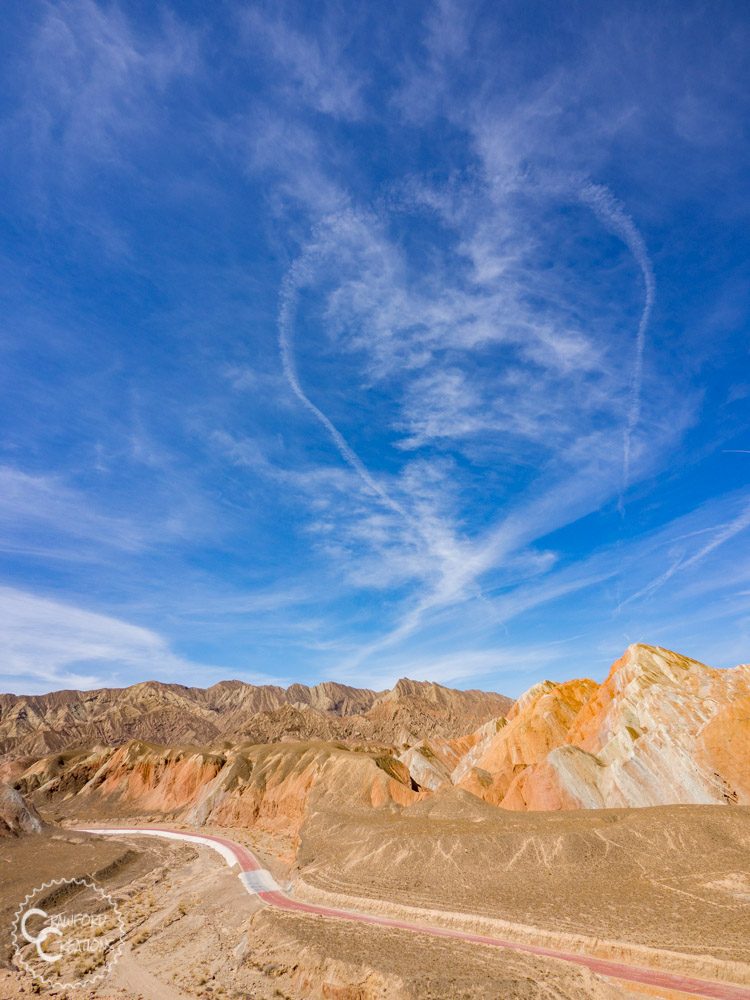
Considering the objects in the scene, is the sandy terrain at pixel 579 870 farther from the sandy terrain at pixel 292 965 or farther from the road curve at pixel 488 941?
the sandy terrain at pixel 292 965

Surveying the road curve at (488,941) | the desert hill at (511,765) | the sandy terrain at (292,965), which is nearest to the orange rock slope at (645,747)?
the desert hill at (511,765)

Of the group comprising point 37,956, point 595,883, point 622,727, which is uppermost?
point 622,727

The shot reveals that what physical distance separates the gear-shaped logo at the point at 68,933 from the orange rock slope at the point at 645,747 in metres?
39.2

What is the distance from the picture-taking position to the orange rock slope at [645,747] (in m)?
46.1

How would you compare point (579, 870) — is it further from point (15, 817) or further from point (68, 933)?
point (15, 817)

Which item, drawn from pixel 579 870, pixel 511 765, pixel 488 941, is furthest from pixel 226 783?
pixel 488 941

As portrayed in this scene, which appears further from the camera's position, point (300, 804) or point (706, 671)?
point (300, 804)

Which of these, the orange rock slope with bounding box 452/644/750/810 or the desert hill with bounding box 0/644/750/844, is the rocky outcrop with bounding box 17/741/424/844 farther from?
the orange rock slope with bounding box 452/644/750/810

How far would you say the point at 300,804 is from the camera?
7619 centimetres

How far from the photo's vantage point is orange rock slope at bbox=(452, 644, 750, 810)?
46.1 meters

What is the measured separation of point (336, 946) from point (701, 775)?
3636 centimetres

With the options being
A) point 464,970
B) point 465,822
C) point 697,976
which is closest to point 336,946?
point 464,970

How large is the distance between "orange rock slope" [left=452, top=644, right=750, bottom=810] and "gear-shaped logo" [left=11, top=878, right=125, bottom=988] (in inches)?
1545

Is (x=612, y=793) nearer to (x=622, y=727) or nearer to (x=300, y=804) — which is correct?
(x=622, y=727)
